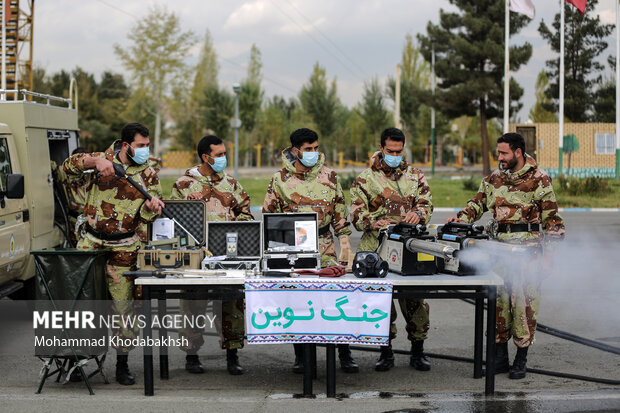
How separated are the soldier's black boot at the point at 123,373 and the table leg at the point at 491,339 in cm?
316

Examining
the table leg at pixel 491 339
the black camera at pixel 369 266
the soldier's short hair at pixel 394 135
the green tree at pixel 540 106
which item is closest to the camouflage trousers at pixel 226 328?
the black camera at pixel 369 266

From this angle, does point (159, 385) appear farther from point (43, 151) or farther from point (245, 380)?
point (43, 151)

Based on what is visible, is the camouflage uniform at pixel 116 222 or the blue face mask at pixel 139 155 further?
the blue face mask at pixel 139 155

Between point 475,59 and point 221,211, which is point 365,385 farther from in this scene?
point 475,59

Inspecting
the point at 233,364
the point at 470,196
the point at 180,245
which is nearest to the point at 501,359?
the point at 233,364

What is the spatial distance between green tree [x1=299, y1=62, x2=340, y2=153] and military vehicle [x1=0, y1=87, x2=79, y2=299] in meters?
48.6

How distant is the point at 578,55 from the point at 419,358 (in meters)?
41.7

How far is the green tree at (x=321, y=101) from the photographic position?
5780 centimetres

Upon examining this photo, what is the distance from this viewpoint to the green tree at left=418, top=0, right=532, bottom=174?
3962 cm

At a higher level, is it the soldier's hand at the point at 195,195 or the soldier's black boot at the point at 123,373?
the soldier's hand at the point at 195,195

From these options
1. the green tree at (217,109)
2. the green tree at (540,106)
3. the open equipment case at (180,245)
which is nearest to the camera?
the open equipment case at (180,245)

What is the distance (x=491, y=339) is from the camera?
623 centimetres

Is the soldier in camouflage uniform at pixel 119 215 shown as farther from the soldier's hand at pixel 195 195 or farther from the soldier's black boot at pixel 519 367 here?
the soldier's black boot at pixel 519 367

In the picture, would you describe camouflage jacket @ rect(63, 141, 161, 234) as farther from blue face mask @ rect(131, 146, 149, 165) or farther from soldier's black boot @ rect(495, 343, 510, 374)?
soldier's black boot @ rect(495, 343, 510, 374)
